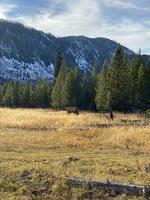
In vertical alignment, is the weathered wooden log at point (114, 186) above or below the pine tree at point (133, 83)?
below

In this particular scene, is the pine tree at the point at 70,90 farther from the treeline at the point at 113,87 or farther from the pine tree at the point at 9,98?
the pine tree at the point at 9,98

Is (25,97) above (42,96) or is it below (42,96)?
below

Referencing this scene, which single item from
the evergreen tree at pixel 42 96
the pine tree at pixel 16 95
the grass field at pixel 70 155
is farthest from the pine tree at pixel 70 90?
the grass field at pixel 70 155

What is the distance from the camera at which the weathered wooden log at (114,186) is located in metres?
13.3

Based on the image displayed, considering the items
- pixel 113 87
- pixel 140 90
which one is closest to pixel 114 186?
pixel 113 87

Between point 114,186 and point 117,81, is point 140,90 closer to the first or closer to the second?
point 117,81

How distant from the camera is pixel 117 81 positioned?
72.9 meters

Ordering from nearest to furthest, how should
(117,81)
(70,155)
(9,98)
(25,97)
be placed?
1. (70,155)
2. (117,81)
3. (25,97)
4. (9,98)

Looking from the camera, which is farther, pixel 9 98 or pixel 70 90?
pixel 9 98

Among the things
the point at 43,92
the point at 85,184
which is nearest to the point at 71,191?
the point at 85,184

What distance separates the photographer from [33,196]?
13.5 meters

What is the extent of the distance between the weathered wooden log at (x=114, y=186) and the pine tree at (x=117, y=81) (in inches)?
2332

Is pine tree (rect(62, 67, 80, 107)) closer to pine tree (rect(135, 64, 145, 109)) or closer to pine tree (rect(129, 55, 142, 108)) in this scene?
pine tree (rect(129, 55, 142, 108))

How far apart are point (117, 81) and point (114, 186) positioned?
196 ft
